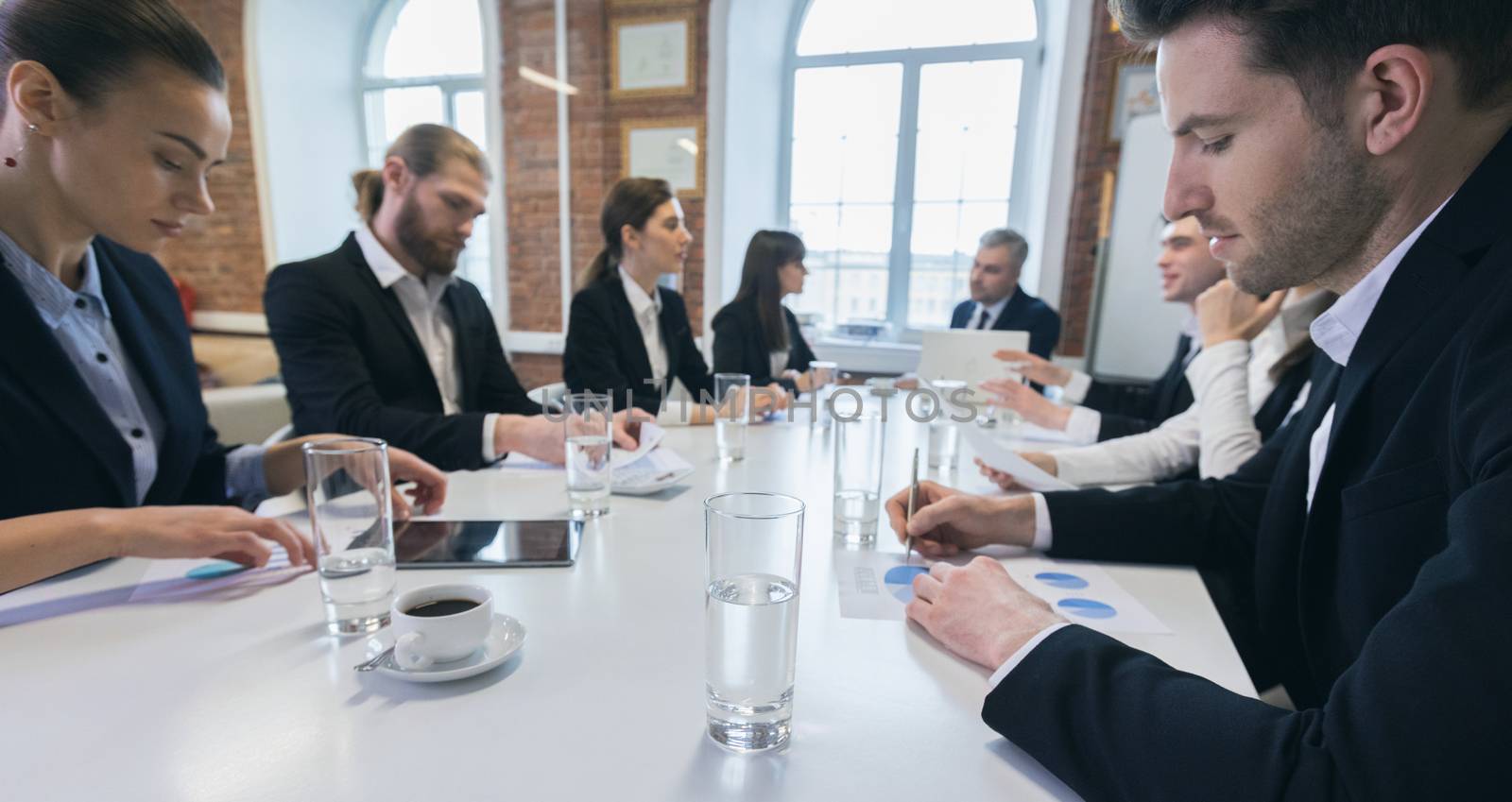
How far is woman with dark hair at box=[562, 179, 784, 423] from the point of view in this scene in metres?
2.04

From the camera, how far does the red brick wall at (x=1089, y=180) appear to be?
372 cm

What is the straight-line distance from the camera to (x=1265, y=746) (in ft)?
1.64

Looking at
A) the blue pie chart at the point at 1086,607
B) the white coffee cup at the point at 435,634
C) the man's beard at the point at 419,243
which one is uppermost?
the man's beard at the point at 419,243

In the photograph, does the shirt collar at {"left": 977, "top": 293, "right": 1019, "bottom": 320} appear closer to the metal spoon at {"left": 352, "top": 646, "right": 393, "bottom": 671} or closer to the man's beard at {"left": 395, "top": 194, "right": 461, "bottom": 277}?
the man's beard at {"left": 395, "top": 194, "right": 461, "bottom": 277}

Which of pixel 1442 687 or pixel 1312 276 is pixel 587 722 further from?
pixel 1312 276

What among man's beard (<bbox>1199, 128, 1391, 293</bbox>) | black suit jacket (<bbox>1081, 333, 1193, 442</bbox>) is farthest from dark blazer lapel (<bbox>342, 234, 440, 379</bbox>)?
black suit jacket (<bbox>1081, 333, 1193, 442</bbox>)

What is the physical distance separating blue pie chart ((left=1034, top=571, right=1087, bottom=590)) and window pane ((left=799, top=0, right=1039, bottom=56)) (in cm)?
450

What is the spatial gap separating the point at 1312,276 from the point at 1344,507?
316mm

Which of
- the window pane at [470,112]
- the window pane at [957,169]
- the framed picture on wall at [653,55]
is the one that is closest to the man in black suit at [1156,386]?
the window pane at [957,169]

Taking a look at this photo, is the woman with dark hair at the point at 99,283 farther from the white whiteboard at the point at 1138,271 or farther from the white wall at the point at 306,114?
the white wall at the point at 306,114

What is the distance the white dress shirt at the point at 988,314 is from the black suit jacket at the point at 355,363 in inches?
111

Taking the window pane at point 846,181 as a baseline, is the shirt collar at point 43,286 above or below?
below

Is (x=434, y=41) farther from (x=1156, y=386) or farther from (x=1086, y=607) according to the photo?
(x=1086, y=607)

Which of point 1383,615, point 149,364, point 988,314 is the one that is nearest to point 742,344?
point 988,314
